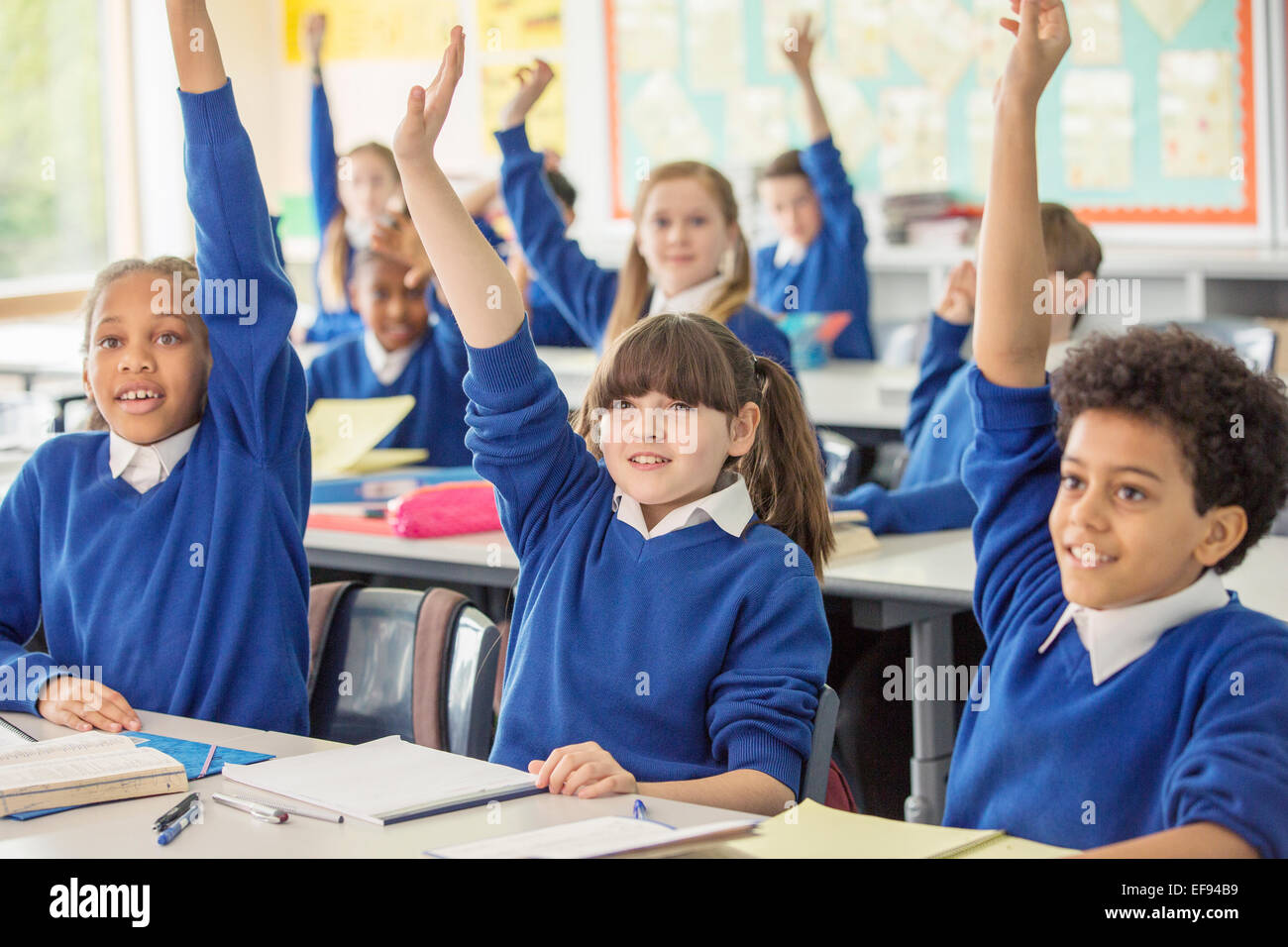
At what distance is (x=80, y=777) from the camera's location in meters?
1.38

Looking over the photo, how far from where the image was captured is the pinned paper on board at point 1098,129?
5.38 metres

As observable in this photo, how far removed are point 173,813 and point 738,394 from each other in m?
0.78

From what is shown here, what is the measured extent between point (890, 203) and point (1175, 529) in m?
4.57

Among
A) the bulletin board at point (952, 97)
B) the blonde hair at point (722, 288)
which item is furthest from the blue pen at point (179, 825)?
the bulletin board at point (952, 97)

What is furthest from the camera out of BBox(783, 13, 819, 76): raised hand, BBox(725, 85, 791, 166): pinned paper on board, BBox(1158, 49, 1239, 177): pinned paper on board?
BBox(725, 85, 791, 166): pinned paper on board

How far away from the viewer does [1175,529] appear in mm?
1319

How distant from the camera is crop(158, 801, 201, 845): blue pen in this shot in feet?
4.09

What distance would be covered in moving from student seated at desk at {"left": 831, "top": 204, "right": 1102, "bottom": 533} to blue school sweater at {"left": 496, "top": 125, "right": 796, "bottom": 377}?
46 cm

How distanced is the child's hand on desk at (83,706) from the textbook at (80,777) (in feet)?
A: 0.53

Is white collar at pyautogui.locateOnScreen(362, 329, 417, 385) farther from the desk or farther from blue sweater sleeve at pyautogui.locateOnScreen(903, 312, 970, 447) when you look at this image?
the desk

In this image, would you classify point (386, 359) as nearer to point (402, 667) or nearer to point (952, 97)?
point (402, 667)

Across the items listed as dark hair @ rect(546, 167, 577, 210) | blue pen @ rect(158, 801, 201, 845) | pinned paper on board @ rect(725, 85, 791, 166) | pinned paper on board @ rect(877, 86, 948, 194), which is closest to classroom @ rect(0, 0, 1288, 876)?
blue pen @ rect(158, 801, 201, 845)

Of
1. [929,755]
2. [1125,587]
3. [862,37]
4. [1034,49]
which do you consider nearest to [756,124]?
[862,37]
